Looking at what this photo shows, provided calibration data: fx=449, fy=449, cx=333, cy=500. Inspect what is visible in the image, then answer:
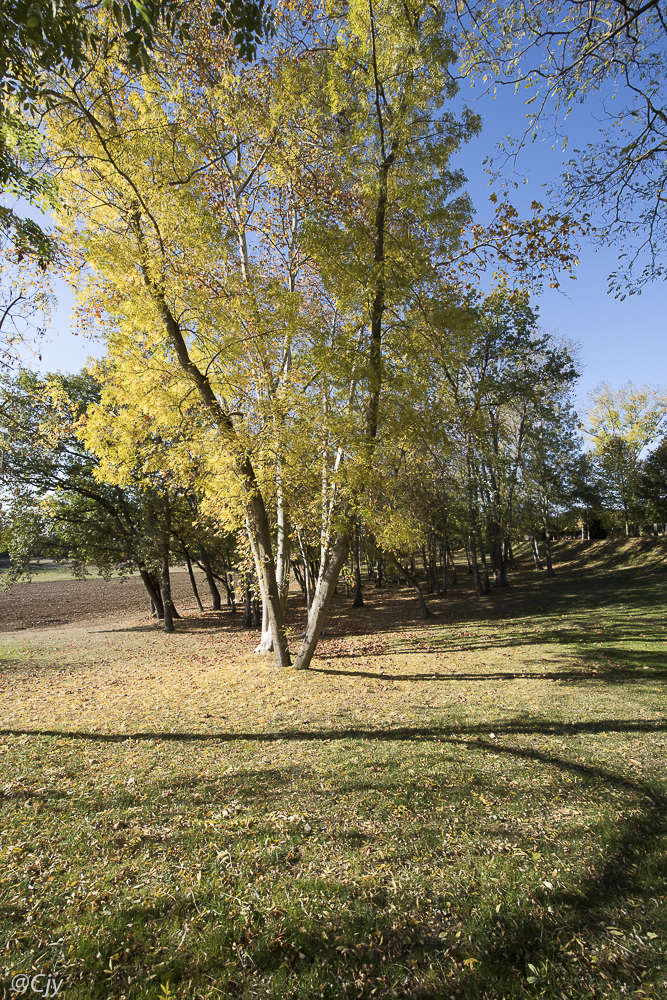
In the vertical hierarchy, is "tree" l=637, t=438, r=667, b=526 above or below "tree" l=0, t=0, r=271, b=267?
below

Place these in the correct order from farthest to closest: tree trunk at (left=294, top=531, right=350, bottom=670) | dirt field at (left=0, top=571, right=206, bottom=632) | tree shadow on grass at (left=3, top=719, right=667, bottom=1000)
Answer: dirt field at (left=0, top=571, right=206, bottom=632)
tree trunk at (left=294, top=531, right=350, bottom=670)
tree shadow on grass at (left=3, top=719, right=667, bottom=1000)

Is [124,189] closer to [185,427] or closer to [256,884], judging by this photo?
[185,427]

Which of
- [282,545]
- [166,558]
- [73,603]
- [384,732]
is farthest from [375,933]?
[73,603]

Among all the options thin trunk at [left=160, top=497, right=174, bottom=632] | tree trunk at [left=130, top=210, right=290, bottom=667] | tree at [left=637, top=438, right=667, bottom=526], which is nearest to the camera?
tree trunk at [left=130, top=210, right=290, bottom=667]

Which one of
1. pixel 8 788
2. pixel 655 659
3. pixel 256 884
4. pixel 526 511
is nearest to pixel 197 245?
pixel 8 788

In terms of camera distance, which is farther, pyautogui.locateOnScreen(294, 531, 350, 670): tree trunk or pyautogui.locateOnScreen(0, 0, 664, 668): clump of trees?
pyautogui.locateOnScreen(294, 531, 350, 670): tree trunk

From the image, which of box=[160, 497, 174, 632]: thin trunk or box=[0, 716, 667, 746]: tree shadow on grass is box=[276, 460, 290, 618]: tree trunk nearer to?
box=[0, 716, 667, 746]: tree shadow on grass

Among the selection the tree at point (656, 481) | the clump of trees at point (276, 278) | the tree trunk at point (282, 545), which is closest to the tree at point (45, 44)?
the clump of trees at point (276, 278)

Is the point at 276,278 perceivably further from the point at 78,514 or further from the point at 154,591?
the point at 154,591

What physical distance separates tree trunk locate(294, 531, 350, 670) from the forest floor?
3.03ft

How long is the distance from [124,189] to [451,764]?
34.3ft

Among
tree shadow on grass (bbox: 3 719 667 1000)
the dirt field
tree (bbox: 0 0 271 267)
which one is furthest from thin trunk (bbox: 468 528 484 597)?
tree (bbox: 0 0 271 267)

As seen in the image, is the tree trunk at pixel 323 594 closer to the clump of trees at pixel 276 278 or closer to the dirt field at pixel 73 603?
the clump of trees at pixel 276 278

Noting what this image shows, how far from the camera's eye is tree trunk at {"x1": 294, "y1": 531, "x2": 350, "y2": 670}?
32.7 feet
